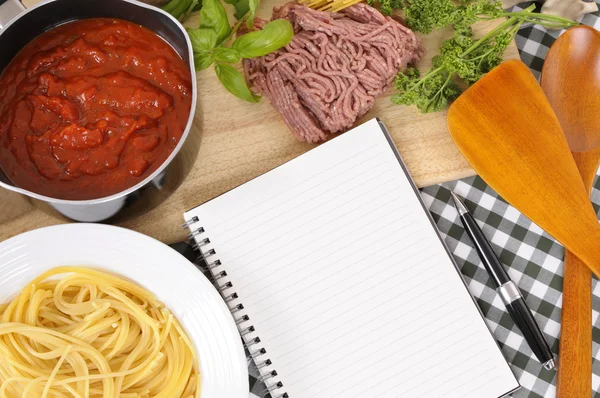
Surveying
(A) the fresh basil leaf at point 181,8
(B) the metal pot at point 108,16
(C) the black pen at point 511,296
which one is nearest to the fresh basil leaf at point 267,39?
(B) the metal pot at point 108,16

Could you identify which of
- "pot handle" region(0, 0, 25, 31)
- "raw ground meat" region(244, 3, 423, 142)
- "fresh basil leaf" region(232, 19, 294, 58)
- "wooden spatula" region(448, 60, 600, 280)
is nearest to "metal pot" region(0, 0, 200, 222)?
"pot handle" region(0, 0, 25, 31)

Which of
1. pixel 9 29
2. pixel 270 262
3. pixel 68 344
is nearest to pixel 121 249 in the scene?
pixel 68 344

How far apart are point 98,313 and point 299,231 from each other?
1.84 ft

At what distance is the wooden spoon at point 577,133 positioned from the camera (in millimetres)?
1997

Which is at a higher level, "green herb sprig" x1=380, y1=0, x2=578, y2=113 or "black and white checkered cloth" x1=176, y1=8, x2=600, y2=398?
"green herb sprig" x1=380, y1=0, x2=578, y2=113

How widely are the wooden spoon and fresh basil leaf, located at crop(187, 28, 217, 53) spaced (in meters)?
0.97

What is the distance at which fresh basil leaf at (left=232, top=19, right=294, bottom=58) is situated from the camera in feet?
5.46

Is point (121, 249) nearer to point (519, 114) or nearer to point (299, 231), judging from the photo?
point (299, 231)

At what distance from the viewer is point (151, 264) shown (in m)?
1.77

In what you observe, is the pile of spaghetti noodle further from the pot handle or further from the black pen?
Answer: the black pen

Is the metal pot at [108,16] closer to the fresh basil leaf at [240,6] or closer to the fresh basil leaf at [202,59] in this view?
the fresh basil leaf at [202,59]

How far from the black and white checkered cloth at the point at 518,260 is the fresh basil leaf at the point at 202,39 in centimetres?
82

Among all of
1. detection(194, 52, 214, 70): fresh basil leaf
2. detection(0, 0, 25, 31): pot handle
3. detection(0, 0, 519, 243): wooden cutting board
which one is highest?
detection(0, 0, 25, 31): pot handle

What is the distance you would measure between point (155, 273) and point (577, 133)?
1.24m
